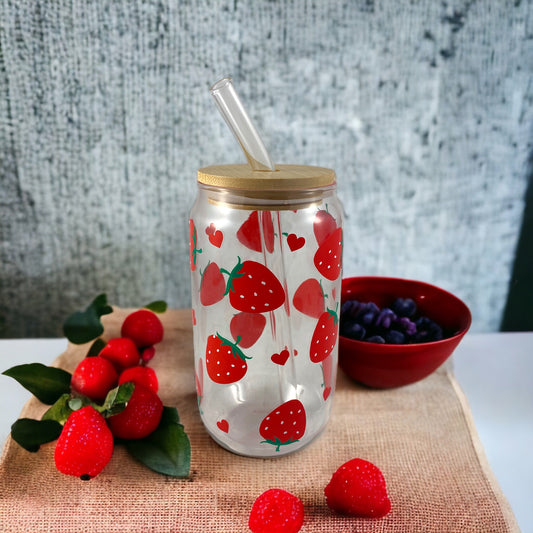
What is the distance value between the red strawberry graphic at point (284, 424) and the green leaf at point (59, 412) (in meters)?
0.23

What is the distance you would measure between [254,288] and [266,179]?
113 millimetres

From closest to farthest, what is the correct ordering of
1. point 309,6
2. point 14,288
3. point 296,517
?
1. point 296,517
2. point 309,6
3. point 14,288

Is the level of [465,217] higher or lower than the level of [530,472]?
higher

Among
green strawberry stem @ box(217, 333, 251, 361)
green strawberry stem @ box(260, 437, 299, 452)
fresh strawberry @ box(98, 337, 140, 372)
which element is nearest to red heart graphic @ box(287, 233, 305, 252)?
green strawberry stem @ box(217, 333, 251, 361)

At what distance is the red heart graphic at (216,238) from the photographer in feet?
1.71

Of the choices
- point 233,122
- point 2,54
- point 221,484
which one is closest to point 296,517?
point 221,484

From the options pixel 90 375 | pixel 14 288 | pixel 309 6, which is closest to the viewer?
pixel 90 375

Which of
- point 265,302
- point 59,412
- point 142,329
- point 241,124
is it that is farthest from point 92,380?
point 241,124

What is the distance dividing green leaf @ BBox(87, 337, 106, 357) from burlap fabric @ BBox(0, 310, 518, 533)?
0.35 ft

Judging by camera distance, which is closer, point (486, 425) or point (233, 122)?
point (233, 122)

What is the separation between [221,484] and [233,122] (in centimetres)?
39

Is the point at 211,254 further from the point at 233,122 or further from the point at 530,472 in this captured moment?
the point at 530,472

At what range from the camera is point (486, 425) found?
647 mm

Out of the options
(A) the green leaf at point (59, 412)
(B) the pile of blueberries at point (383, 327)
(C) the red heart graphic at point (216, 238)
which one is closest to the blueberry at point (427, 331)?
(B) the pile of blueberries at point (383, 327)
